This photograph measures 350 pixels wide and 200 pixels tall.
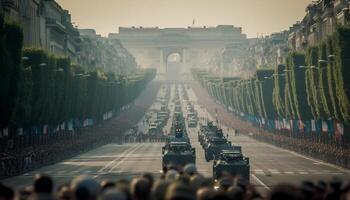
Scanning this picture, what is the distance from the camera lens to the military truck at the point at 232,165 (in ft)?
223

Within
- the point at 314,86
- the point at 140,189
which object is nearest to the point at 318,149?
the point at 314,86

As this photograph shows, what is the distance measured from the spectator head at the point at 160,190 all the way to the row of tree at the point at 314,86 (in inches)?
2865

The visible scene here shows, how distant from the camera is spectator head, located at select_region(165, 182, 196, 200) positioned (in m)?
25.4

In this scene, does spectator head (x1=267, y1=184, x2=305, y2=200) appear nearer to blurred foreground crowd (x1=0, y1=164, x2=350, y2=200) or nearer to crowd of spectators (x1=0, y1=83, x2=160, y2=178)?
blurred foreground crowd (x1=0, y1=164, x2=350, y2=200)

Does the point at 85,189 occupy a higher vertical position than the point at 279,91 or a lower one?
lower


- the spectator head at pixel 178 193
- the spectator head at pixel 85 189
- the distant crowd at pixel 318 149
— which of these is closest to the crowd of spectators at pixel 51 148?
the distant crowd at pixel 318 149

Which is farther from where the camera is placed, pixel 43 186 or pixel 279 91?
pixel 279 91

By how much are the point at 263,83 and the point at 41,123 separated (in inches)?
2709

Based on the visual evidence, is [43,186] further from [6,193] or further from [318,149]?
[318,149]

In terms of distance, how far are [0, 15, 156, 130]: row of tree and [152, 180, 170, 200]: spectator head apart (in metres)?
65.8

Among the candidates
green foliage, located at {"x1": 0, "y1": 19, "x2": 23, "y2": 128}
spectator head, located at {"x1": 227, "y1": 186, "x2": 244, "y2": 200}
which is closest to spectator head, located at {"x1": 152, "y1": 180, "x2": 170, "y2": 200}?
spectator head, located at {"x1": 227, "y1": 186, "x2": 244, "y2": 200}

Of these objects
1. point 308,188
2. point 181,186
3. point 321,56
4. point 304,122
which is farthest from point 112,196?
point 304,122

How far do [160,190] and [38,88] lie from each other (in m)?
96.9

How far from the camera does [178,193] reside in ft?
84.8
